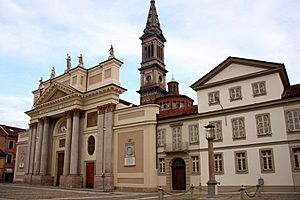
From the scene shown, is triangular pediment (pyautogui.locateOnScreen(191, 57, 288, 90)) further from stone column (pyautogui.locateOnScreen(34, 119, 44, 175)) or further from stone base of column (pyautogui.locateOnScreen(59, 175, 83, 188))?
stone column (pyautogui.locateOnScreen(34, 119, 44, 175))

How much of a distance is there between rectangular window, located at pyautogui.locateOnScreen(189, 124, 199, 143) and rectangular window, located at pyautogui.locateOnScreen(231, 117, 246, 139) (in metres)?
3.64

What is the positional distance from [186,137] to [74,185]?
550 inches

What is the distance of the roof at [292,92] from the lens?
71.0 ft

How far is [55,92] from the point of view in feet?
124

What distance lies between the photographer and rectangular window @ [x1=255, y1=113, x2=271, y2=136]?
73.0ft

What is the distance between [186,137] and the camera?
88.5 feet

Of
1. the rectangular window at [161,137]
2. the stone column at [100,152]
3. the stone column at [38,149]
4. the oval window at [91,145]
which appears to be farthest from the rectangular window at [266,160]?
the stone column at [38,149]

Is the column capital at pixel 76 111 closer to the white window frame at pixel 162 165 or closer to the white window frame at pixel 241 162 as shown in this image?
the white window frame at pixel 162 165

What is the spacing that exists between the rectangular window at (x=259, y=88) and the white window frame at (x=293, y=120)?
2.58 meters

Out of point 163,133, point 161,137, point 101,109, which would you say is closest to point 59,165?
point 101,109

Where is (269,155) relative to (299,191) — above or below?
above

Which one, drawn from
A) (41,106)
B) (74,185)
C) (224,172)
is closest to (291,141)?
(224,172)

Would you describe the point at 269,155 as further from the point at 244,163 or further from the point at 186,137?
the point at 186,137

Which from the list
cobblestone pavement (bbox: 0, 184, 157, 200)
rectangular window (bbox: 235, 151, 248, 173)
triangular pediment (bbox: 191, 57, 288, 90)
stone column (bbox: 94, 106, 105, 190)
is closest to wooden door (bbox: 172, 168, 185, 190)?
cobblestone pavement (bbox: 0, 184, 157, 200)
